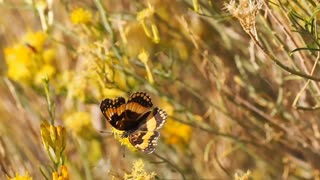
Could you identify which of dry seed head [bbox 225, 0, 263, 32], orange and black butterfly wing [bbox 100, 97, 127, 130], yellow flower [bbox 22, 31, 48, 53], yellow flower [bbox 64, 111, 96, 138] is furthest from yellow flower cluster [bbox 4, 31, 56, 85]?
dry seed head [bbox 225, 0, 263, 32]

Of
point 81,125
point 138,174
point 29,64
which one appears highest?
point 29,64

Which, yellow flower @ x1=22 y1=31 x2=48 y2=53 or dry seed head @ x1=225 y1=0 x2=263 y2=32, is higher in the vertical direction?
yellow flower @ x1=22 y1=31 x2=48 y2=53

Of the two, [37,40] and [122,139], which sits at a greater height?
[37,40]

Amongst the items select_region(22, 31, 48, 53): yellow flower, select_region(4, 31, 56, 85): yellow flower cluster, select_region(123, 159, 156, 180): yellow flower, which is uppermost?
select_region(22, 31, 48, 53): yellow flower

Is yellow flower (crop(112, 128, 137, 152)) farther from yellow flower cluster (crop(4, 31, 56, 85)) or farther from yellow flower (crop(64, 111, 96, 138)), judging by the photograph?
yellow flower cluster (crop(4, 31, 56, 85))

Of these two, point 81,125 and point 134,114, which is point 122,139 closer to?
point 134,114

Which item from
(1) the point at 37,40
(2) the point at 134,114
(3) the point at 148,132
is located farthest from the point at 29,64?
(3) the point at 148,132
